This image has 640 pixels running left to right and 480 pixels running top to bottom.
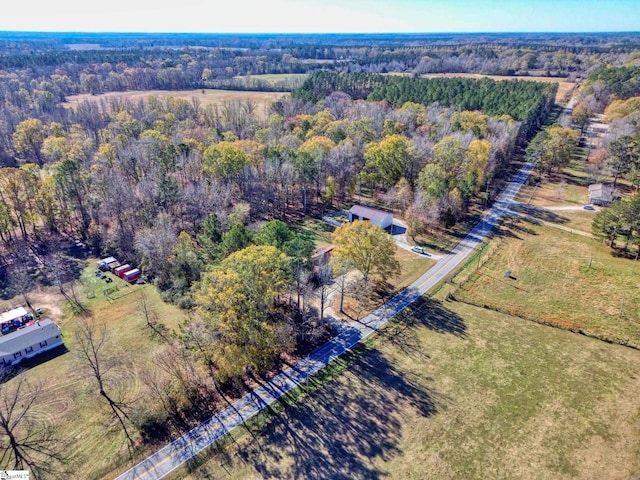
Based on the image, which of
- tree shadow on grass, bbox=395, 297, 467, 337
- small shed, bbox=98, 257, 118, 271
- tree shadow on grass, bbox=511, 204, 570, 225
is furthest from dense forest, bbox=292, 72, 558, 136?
small shed, bbox=98, 257, 118, 271

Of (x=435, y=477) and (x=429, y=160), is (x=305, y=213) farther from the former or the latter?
(x=435, y=477)

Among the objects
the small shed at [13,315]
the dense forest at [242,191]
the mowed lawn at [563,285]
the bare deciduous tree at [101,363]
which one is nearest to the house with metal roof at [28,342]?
the bare deciduous tree at [101,363]

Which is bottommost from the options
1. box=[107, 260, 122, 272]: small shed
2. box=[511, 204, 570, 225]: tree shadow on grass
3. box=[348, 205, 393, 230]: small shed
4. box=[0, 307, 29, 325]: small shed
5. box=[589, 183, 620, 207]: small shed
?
box=[107, 260, 122, 272]: small shed

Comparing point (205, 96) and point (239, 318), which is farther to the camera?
point (205, 96)

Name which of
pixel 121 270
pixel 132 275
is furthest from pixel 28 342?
pixel 121 270

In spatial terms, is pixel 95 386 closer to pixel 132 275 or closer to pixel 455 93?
pixel 132 275

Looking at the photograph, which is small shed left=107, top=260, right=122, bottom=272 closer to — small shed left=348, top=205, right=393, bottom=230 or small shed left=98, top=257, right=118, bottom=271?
small shed left=98, top=257, right=118, bottom=271

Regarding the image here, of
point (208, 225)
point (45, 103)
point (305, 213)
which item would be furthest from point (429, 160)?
point (45, 103)
